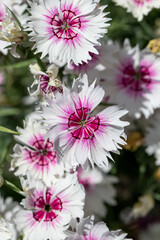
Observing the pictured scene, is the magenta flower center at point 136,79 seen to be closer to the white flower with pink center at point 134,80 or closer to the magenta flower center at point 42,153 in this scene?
the white flower with pink center at point 134,80

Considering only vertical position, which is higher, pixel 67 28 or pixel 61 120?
pixel 67 28

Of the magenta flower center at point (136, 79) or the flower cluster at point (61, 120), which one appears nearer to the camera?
the flower cluster at point (61, 120)

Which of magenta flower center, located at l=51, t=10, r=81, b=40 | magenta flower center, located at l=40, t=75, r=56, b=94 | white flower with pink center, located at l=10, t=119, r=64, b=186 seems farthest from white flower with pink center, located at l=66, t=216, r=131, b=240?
magenta flower center, located at l=51, t=10, r=81, b=40

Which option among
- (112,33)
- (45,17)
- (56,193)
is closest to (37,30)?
(45,17)

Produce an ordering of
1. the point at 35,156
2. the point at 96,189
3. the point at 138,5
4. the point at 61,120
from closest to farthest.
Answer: the point at 61,120 < the point at 35,156 < the point at 138,5 < the point at 96,189

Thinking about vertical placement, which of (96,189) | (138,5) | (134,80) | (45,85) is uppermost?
(138,5)

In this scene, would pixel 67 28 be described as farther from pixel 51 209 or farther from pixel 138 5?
pixel 51 209

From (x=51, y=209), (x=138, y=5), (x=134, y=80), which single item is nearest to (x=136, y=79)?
(x=134, y=80)

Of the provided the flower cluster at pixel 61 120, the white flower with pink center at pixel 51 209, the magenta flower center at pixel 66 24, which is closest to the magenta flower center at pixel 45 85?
→ the flower cluster at pixel 61 120
